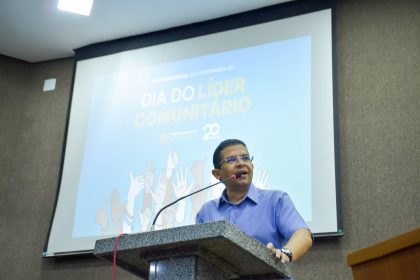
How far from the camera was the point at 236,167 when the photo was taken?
2.42 meters

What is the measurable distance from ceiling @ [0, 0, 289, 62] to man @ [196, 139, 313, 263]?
207 cm

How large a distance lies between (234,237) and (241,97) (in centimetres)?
250

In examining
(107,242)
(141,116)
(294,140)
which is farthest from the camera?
(141,116)

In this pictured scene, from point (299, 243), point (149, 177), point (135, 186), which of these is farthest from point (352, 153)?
point (299, 243)

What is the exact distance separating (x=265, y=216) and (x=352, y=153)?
156 centimetres

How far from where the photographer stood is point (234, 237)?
65.3 inches

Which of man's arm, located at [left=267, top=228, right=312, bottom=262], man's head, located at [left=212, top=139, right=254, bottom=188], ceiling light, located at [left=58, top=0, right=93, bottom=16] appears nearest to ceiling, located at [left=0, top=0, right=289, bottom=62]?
ceiling light, located at [left=58, top=0, right=93, bottom=16]

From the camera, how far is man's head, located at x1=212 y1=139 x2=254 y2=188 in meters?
2.40

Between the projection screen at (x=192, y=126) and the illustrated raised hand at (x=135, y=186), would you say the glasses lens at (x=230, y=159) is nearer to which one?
the projection screen at (x=192, y=126)

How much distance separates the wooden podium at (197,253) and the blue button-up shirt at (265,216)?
0.34m

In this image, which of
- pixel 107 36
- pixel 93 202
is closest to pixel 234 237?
pixel 93 202

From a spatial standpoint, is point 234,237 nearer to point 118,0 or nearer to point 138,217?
point 138,217

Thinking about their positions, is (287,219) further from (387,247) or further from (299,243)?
(387,247)

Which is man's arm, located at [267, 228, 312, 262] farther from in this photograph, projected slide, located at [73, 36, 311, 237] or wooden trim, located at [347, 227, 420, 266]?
projected slide, located at [73, 36, 311, 237]
